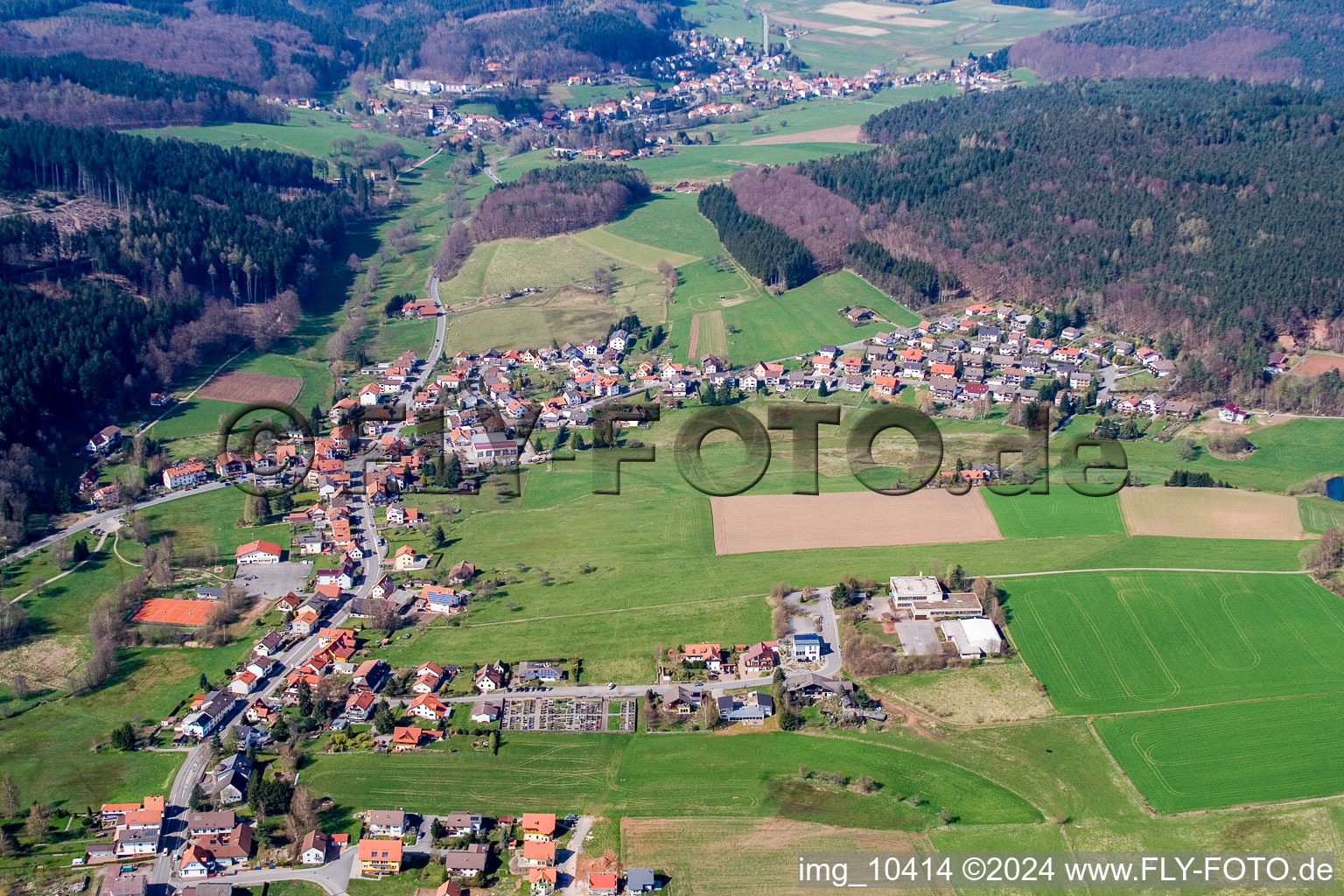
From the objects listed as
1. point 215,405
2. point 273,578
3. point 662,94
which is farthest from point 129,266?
point 662,94

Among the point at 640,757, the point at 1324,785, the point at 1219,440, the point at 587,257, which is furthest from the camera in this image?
the point at 587,257

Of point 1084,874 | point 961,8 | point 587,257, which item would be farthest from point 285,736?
point 961,8

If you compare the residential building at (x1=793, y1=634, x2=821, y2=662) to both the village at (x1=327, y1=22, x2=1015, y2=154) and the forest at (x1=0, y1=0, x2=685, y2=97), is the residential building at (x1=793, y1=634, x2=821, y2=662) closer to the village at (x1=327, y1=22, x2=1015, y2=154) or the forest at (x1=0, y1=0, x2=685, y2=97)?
the village at (x1=327, y1=22, x2=1015, y2=154)

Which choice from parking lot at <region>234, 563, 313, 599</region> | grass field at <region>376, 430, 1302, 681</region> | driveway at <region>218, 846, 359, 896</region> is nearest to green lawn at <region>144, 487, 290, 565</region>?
grass field at <region>376, 430, 1302, 681</region>

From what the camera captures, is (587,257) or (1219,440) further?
(587,257)

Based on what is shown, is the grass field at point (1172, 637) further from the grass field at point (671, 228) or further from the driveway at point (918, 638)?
A: the grass field at point (671, 228)

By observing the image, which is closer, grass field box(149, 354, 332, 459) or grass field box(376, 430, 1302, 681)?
grass field box(376, 430, 1302, 681)

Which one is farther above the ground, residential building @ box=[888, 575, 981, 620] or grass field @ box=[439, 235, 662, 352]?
grass field @ box=[439, 235, 662, 352]

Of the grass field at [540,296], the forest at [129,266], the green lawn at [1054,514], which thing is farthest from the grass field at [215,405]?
the green lawn at [1054,514]

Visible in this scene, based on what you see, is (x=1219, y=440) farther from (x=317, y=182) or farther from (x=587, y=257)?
(x=317, y=182)
